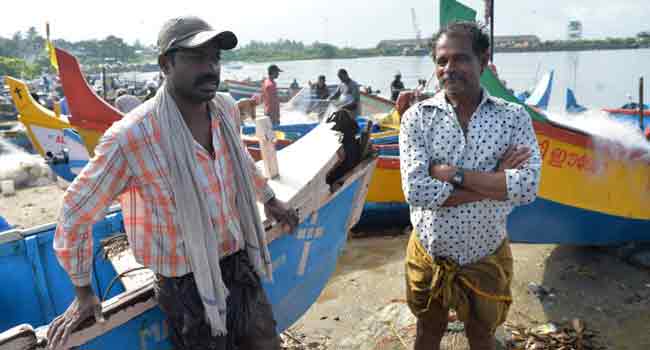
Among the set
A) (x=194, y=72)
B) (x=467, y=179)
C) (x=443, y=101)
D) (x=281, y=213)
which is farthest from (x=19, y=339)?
(x=443, y=101)

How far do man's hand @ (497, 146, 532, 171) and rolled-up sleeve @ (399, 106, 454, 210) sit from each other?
0.26 metres

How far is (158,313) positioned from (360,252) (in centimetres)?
395

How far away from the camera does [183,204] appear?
5.20ft

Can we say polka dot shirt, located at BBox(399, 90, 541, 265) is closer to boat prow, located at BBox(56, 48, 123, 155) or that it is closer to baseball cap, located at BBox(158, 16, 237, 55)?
baseball cap, located at BBox(158, 16, 237, 55)

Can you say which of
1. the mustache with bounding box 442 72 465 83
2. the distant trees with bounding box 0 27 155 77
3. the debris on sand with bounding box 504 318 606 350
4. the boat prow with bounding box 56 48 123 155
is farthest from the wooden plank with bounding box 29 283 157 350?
the distant trees with bounding box 0 27 155 77

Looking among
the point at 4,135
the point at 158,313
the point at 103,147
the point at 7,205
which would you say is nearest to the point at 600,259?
the point at 158,313

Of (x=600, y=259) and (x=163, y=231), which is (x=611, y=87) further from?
(x=163, y=231)

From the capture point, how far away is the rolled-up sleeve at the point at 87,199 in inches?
58.2

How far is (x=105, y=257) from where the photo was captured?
285 cm

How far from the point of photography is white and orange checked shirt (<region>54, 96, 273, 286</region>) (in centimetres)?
149

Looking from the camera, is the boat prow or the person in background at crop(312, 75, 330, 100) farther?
the person in background at crop(312, 75, 330, 100)

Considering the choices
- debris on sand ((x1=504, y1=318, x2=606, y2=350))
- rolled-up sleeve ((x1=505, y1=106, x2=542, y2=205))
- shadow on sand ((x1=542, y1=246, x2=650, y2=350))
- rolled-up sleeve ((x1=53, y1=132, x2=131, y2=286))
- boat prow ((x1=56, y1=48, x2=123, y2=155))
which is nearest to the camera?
rolled-up sleeve ((x1=53, y1=132, x2=131, y2=286))

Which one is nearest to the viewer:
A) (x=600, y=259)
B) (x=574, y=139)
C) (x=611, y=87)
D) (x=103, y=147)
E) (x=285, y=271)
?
(x=103, y=147)

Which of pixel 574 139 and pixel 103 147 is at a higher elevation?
pixel 103 147
